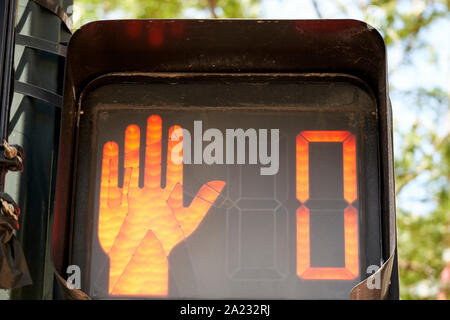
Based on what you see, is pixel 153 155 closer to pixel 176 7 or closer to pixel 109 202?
pixel 109 202

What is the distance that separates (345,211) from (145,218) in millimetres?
674

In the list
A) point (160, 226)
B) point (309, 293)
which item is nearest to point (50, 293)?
point (160, 226)

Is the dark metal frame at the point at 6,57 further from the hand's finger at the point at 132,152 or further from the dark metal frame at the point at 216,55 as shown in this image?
the hand's finger at the point at 132,152

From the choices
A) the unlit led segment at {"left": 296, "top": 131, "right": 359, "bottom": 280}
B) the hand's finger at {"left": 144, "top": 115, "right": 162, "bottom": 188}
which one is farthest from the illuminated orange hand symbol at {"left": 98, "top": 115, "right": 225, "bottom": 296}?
the unlit led segment at {"left": 296, "top": 131, "right": 359, "bottom": 280}

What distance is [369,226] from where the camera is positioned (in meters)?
2.47

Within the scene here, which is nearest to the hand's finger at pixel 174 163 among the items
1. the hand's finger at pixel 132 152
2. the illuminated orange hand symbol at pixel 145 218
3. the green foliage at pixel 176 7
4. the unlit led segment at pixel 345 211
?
the illuminated orange hand symbol at pixel 145 218

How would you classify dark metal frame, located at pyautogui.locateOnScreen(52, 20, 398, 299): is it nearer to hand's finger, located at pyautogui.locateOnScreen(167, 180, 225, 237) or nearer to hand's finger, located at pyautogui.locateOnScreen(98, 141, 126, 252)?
hand's finger, located at pyautogui.locateOnScreen(98, 141, 126, 252)

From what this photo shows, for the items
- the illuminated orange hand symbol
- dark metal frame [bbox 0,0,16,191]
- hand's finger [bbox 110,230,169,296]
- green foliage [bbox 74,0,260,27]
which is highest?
green foliage [bbox 74,0,260,27]

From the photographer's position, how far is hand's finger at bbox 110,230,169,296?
7.90ft

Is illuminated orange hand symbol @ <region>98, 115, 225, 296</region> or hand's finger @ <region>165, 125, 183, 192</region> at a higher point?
hand's finger @ <region>165, 125, 183, 192</region>

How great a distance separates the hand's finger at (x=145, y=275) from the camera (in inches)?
94.8

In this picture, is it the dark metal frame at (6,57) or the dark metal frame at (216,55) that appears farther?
the dark metal frame at (216,55)

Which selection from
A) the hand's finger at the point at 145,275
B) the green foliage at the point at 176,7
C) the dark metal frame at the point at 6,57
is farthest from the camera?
the green foliage at the point at 176,7
